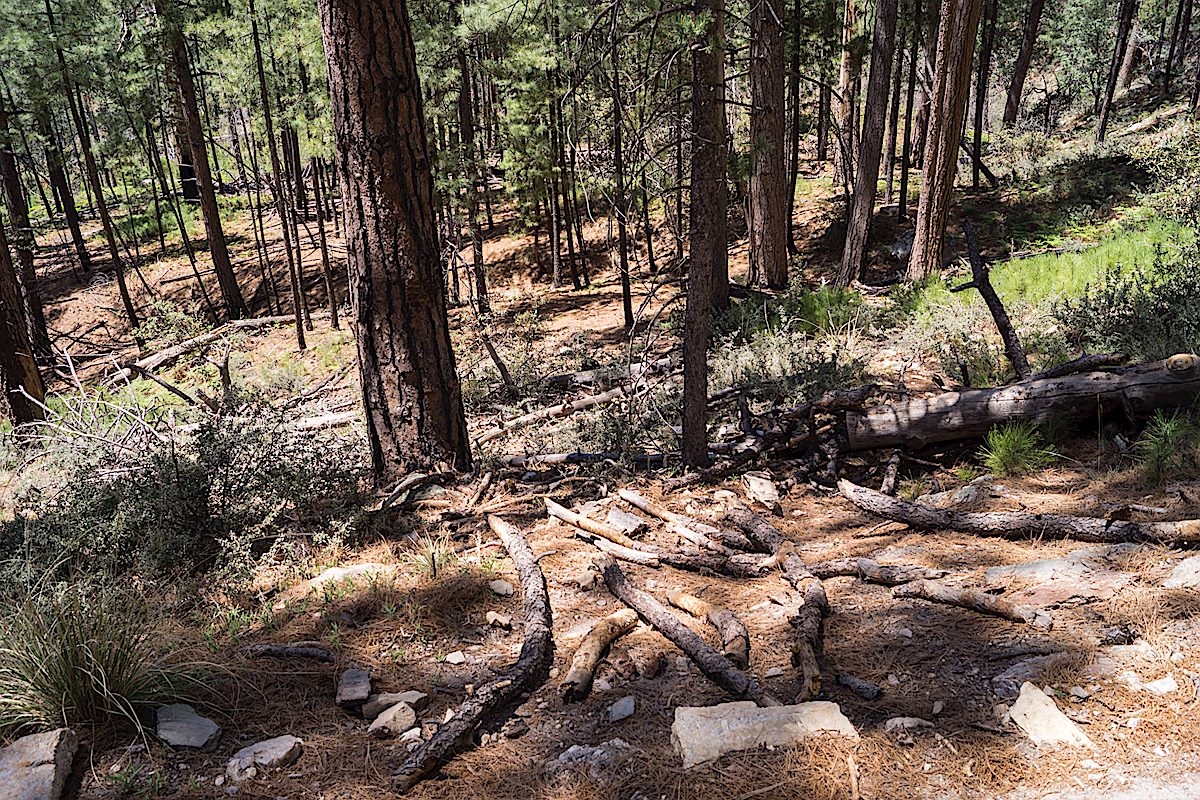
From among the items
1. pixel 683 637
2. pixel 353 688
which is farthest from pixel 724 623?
pixel 353 688

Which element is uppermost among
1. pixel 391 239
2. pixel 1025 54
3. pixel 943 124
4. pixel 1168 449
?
pixel 1025 54

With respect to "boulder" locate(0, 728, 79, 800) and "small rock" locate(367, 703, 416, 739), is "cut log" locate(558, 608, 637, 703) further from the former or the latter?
"boulder" locate(0, 728, 79, 800)

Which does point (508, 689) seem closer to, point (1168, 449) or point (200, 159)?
point (1168, 449)

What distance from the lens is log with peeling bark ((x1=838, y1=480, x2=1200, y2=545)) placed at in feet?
11.1

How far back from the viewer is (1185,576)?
3.04 metres

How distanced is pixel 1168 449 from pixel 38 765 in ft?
17.4

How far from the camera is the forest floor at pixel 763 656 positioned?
230 cm

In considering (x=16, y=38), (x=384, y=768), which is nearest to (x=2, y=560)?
(x=384, y=768)

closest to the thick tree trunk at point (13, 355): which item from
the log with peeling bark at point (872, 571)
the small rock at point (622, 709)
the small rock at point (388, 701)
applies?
the small rock at point (388, 701)

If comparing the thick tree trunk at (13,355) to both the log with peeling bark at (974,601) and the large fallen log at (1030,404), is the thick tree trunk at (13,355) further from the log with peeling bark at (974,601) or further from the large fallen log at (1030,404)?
the log with peeling bark at (974,601)

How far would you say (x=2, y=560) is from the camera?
4035mm

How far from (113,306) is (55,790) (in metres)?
26.1

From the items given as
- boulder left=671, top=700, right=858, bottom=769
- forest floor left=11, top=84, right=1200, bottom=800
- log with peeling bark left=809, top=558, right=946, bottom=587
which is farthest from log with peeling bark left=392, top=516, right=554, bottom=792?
log with peeling bark left=809, top=558, right=946, bottom=587

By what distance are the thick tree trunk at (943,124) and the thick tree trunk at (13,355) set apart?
1220cm
